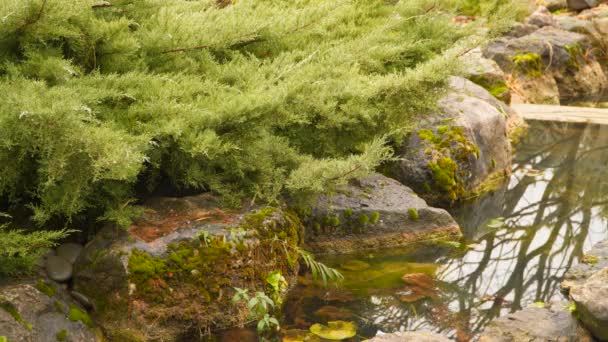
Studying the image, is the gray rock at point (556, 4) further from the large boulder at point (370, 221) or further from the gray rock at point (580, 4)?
the large boulder at point (370, 221)

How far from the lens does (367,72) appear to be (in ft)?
16.6

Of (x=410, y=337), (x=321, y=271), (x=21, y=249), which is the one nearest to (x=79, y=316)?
(x=21, y=249)

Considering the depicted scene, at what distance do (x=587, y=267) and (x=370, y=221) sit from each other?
4.49 feet

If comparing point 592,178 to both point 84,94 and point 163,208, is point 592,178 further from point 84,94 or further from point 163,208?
point 84,94

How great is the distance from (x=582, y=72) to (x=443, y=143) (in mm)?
5883

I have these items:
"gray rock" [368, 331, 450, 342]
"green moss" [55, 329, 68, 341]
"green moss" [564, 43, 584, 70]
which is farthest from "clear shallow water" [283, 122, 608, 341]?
"green moss" [564, 43, 584, 70]

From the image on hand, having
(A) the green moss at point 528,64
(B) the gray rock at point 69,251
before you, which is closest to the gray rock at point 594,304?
(B) the gray rock at point 69,251

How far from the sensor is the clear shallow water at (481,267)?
365cm

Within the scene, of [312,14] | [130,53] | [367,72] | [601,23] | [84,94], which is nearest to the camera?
[84,94]

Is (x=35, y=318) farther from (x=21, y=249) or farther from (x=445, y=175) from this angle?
(x=445, y=175)

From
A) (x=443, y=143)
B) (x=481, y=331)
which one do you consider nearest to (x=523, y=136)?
(x=443, y=143)

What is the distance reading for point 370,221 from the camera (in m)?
4.62

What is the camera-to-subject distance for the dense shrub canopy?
307 centimetres

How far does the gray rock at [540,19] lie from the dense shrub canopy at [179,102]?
7.07 m
